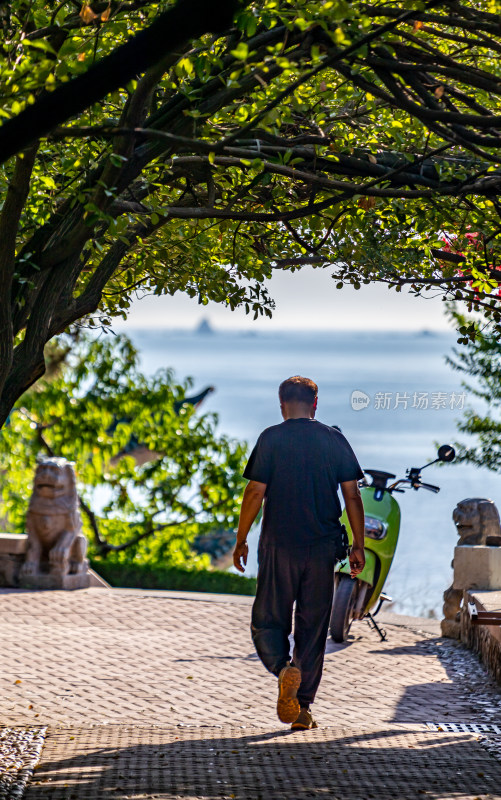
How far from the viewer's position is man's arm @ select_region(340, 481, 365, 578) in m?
5.44

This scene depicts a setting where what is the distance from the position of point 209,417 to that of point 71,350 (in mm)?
2143

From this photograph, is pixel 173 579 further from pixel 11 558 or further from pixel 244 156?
pixel 244 156

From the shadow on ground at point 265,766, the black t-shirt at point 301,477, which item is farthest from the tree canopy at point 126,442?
the black t-shirt at point 301,477

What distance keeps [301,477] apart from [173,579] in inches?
302

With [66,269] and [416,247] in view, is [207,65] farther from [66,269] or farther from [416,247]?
[416,247]

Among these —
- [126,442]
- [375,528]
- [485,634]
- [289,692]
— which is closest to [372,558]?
[375,528]

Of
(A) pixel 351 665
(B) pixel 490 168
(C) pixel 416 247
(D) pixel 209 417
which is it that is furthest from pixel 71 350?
(B) pixel 490 168

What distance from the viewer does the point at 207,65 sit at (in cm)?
411

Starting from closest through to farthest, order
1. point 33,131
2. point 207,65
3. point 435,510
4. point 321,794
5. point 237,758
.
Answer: point 33,131
point 207,65
point 321,794
point 237,758
point 435,510

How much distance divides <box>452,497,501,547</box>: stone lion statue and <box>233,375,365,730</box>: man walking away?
4399 mm

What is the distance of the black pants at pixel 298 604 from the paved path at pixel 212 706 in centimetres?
43

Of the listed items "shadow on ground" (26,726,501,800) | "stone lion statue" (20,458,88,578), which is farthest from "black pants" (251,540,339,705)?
"stone lion statue" (20,458,88,578)

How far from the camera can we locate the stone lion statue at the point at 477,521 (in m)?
9.62

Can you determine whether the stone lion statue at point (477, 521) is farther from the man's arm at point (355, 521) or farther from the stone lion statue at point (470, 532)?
the man's arm at point (355, 521)
